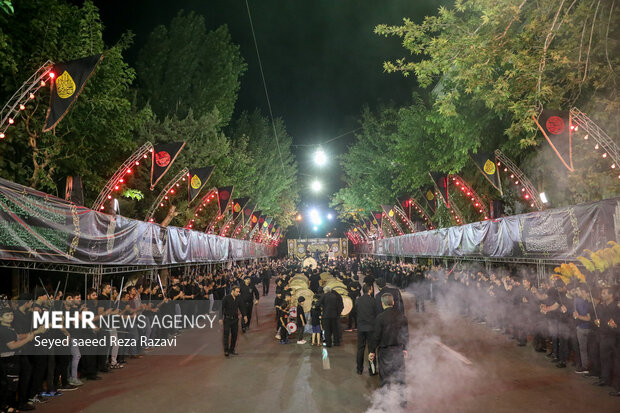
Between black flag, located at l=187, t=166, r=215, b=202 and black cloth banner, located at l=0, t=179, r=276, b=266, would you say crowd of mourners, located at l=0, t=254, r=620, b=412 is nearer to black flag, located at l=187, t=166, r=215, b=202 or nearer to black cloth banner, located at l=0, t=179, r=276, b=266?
black cloth banner, located at l=0, t=179, r=276, b=266

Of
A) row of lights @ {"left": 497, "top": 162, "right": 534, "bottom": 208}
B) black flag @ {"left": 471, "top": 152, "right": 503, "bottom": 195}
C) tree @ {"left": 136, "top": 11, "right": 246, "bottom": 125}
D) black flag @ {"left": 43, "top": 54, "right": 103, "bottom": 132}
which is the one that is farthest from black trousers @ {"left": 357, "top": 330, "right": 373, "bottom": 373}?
tree @ {"left": 136, "top": 11, "right": 246, "bottom": 125}

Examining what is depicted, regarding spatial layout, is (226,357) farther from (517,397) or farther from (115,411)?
(517,397)

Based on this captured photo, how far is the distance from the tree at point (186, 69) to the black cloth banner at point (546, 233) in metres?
16.3

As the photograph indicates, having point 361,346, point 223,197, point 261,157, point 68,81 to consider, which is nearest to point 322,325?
point 361,346

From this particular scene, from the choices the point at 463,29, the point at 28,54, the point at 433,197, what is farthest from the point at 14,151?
the point at 433,197

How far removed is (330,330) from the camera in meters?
12.0

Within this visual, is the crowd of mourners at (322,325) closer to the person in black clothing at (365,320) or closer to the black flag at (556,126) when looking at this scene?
the person in black clothing at (365,320)

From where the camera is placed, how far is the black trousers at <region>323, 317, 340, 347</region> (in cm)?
1191

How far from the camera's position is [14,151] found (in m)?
11.3

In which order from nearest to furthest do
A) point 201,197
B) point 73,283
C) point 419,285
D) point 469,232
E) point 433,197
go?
1. point 73,283
2. point 469,232
3. point 419,285
4. point 201,197
5. point 433,197

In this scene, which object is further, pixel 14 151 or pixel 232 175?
pixel 232 175

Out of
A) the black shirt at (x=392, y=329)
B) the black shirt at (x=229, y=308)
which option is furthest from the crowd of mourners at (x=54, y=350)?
the black shirt at (x=392, y=329)

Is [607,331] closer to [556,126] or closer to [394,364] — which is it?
[394,364]

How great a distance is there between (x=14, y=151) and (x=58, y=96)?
3323mm
